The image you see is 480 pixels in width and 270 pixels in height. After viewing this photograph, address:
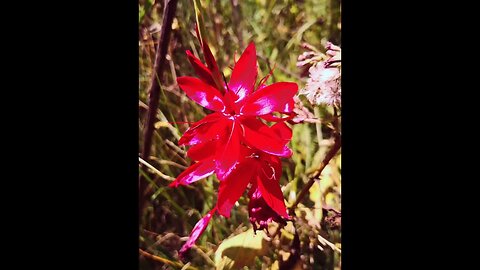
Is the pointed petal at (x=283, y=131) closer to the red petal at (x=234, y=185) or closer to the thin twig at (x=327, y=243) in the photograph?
the red petal at (x=234, y=185)

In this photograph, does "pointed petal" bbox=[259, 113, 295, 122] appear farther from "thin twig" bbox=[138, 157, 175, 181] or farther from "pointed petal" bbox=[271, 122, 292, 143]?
"thin twig" bbox=[138, 157, 175, 181]

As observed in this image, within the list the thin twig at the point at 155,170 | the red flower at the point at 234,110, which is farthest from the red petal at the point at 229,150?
the thin twig at the point at 155,170

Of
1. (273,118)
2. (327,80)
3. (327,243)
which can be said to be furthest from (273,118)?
(327,243)

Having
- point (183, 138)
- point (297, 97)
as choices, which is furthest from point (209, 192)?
point (297, 97)

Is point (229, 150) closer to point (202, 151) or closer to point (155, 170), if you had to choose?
point (202, 151)

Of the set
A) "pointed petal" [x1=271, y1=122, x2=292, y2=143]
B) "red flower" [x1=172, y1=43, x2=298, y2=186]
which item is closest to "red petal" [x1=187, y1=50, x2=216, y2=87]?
"red flower" [x1=172, y1=43, x2=298, y2=186]

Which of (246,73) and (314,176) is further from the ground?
(246,73)
